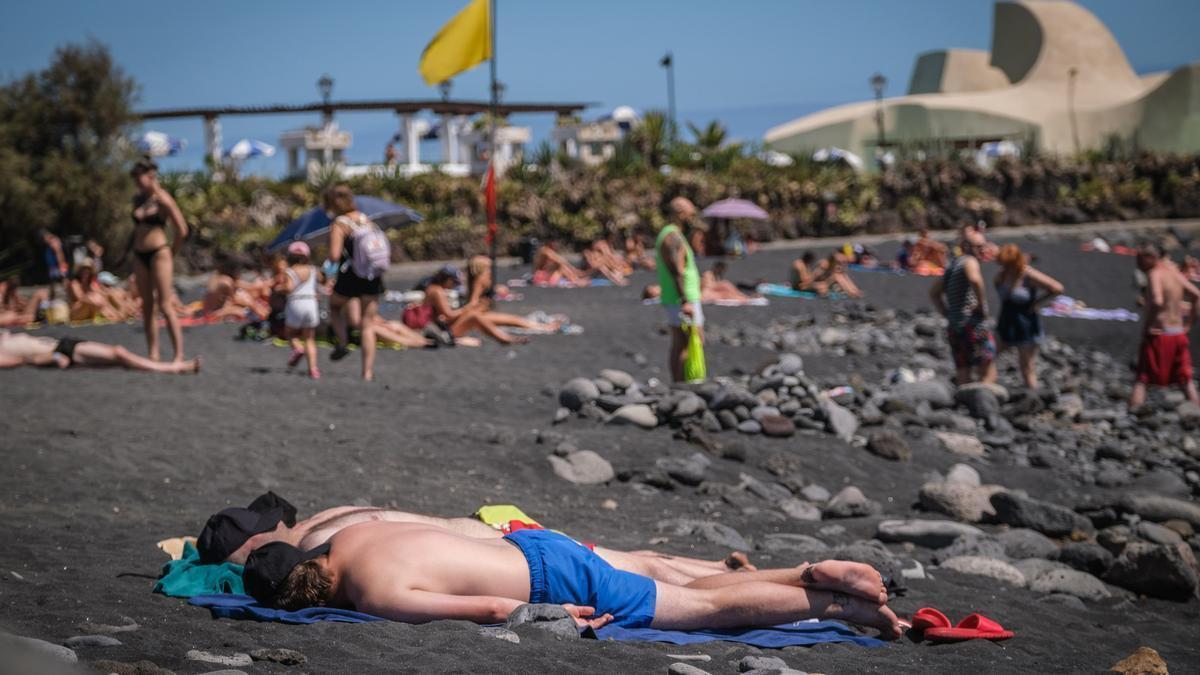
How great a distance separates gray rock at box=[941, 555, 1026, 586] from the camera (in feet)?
17.9

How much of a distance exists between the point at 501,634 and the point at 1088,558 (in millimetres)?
3514

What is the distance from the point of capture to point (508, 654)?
336 cm

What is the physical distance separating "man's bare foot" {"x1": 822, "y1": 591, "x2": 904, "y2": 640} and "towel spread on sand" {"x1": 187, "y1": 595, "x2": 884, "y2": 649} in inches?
3.4

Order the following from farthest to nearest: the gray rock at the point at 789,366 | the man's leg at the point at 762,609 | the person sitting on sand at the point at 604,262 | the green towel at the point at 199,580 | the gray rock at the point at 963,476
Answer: the person sitting on sand at the point at 604,262 < the gray rock at the point at 789,366 < the gray rock at the point at 963,476 < the green towel at the point at 199,580 < the man's leg at the point at 762,609

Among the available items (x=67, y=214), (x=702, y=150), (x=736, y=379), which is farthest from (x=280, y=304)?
(x=702, y=150)

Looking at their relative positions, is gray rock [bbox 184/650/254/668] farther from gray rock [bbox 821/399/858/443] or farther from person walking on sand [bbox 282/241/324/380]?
person walking on sand [bbox 282/241/324/380]

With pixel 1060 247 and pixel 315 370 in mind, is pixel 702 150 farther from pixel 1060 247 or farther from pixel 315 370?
pixel 315 370

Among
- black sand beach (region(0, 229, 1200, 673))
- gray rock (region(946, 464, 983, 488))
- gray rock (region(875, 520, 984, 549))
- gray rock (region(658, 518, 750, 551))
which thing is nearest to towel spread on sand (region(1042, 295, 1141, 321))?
black sand beach (region(0, 229, 1200, 673))

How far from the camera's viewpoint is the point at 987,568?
5.53m

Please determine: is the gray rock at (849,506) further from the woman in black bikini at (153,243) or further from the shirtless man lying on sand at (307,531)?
the woman in black bikini at (153,243)

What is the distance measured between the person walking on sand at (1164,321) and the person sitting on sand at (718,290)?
799 centimetres

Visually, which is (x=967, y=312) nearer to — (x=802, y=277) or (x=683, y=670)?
(x=683, y=670)

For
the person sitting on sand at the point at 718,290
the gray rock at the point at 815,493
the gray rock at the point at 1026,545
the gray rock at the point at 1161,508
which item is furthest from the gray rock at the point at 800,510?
the person sitting on sand at the point at 718,290

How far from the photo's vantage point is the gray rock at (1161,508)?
22.0 feet
